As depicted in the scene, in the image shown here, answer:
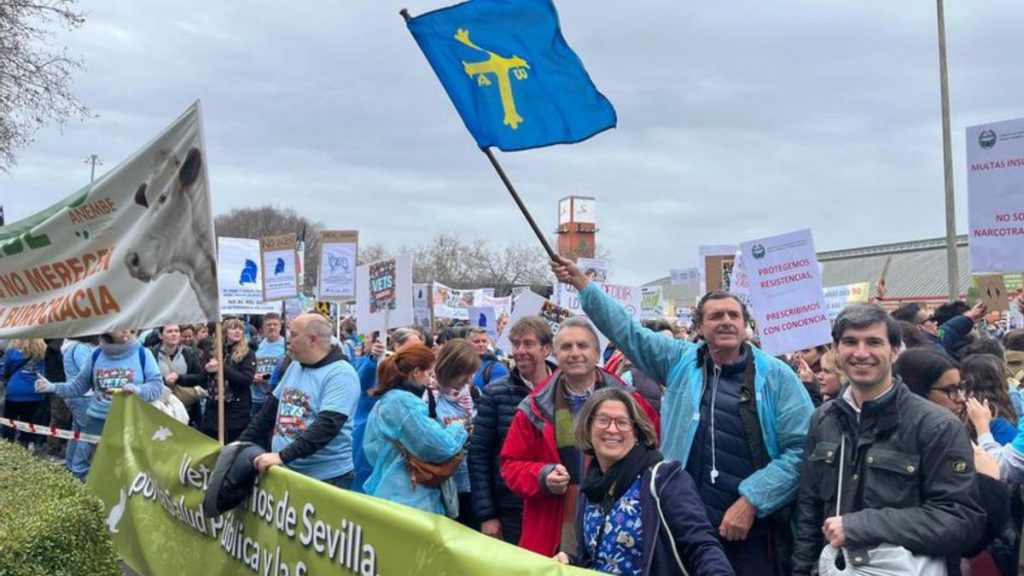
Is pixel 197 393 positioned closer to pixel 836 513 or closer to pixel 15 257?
pixel 15 257

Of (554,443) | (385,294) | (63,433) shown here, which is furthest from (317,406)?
(63,433)

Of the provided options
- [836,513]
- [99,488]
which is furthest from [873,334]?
[99,488]

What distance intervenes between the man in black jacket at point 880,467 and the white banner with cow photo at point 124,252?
3659 mm

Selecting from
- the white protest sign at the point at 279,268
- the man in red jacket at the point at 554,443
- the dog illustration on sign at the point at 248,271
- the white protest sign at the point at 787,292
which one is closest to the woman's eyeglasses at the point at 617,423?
the man in red jacket at the point at 554,443

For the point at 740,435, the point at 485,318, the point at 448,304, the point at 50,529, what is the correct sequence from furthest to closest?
the point at 448,304 < the point at 485,318 < the point at 50,529 < the point at 740,435

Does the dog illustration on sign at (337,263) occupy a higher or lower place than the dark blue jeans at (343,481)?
higher

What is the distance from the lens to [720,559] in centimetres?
319

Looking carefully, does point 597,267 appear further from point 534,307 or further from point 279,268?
point 534,307

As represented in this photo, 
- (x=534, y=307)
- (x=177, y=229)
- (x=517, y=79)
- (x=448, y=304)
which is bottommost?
(x=534, y=307)

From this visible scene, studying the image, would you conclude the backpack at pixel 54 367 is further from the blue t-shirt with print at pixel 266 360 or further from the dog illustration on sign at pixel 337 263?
the dog illustration on sign at pixel 337 263

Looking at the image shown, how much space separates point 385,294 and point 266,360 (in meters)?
2.27

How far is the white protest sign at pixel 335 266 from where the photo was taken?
12.4 m

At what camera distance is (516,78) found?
489 centimetres

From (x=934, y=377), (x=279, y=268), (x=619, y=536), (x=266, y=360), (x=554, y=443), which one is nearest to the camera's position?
(x=619, y=536)
